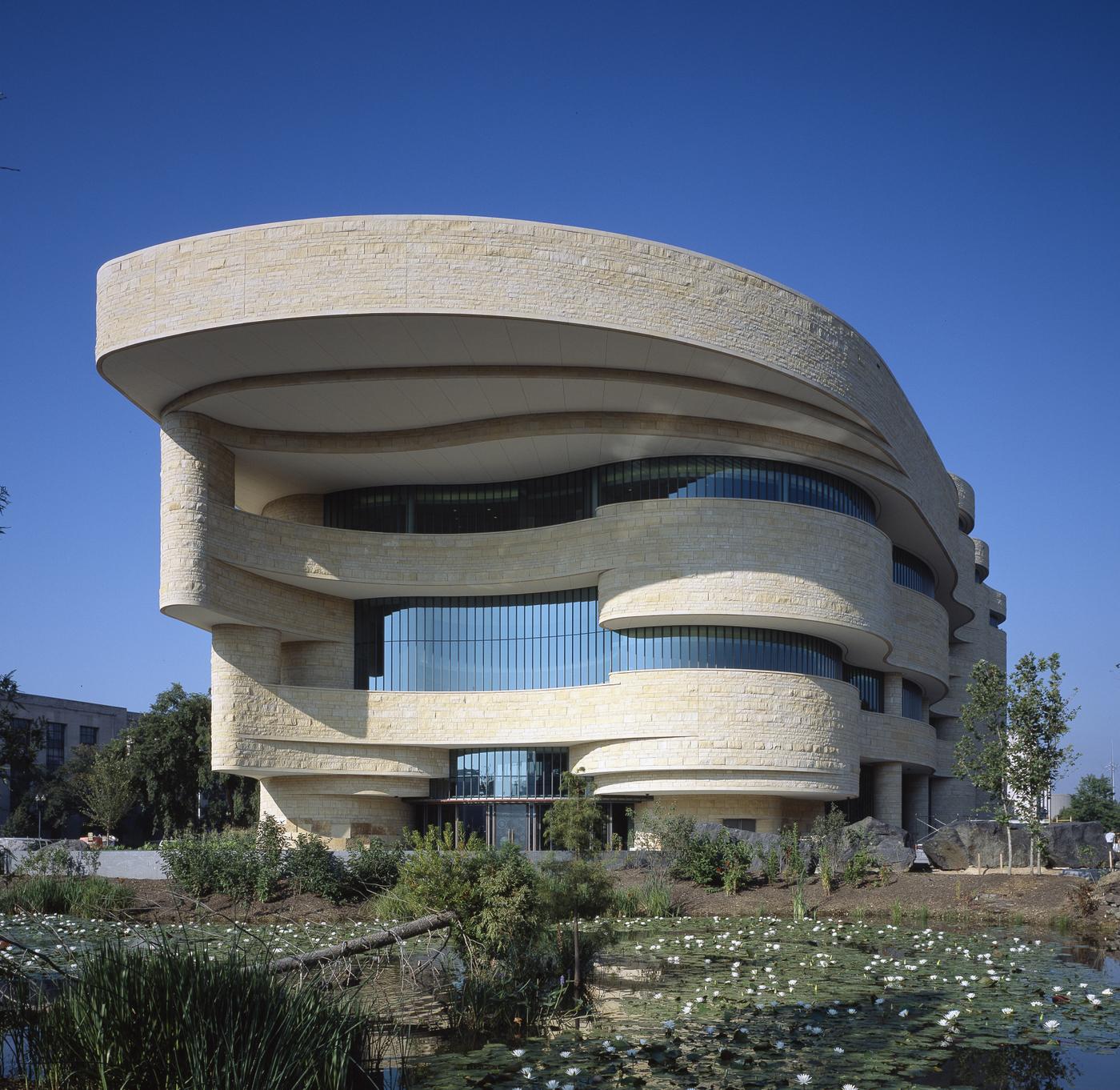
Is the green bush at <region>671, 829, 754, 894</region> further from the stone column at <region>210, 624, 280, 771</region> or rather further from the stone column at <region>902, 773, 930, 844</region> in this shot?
the stone column at <region>902, 773, 930, 844</region>

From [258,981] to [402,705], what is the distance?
32.7m

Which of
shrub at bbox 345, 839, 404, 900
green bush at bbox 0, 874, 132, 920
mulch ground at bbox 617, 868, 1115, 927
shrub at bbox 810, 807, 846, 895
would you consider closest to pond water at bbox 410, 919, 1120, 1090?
mulch ground at bbox 617, 868, 1115, 927

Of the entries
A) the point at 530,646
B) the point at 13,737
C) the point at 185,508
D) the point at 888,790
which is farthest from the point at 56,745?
the point at 13,737

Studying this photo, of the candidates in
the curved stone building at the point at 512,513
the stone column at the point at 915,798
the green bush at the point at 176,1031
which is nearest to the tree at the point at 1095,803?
the stone column at the point at 915,798

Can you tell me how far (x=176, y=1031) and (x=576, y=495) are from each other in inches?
1297

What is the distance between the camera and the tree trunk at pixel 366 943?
36.0ft

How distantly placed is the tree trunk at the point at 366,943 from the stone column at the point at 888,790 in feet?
118

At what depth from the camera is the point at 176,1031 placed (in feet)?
24.4

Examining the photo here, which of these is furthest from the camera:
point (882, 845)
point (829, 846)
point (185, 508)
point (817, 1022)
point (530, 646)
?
point (530, 646)

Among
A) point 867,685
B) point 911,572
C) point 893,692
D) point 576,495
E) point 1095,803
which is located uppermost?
point 576,495

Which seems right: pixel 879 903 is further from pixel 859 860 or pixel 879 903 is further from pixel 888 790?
pixel 888 790

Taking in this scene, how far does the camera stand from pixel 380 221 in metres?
30.9

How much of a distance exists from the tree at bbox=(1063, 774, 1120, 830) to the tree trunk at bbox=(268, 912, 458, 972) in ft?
224

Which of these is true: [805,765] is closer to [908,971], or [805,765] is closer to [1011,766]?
[1011,766]
